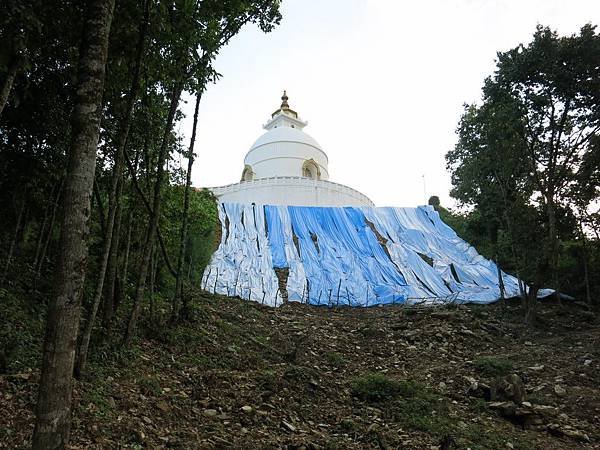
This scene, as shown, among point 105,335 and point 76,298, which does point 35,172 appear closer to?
point 105,335

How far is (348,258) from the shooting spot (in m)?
14.6

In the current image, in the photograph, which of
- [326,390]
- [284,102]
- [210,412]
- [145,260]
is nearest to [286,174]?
[284,102]

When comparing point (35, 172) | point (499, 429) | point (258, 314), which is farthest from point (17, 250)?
point (499, 429)

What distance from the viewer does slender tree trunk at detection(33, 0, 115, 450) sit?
2.37 meters

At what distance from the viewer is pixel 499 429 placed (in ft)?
15.8

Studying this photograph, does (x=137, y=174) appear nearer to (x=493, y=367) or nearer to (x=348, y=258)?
(x=493, y=367)

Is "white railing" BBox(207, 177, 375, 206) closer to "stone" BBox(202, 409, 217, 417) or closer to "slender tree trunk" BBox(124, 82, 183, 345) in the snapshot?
"slender tree trunk" BBox(124, 82, 183, 345)

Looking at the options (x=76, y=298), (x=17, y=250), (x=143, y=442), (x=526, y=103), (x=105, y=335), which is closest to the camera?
(x=76, y=298)

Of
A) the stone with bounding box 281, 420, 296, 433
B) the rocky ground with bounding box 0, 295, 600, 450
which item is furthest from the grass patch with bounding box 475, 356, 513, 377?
the stone with bounding box 281, 420, 296, 433

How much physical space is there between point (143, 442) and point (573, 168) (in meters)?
12.1

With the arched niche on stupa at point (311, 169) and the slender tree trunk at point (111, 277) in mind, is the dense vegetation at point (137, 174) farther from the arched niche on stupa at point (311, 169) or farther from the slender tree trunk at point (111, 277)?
the arched niche on stupa at point (311, 169)

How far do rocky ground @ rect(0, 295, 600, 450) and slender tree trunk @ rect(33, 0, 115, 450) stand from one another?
2.60 ft

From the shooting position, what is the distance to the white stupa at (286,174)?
2127 centimetres

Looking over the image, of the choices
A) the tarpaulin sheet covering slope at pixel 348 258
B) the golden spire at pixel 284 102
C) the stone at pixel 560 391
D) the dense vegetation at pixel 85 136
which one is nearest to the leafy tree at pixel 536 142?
the tarpaulin sheet covering slope at pixel 348 258
